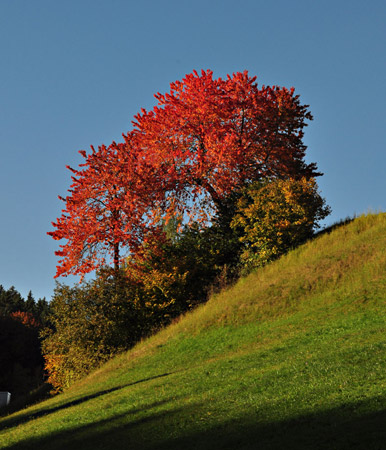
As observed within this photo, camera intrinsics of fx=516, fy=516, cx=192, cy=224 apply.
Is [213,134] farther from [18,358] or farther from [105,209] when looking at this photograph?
[18,358]

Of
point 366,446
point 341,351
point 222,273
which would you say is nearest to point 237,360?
point 341,351

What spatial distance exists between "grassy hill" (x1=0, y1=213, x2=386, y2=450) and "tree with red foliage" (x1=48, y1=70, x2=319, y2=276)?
9059 mm

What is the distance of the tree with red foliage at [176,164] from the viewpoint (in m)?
38.8

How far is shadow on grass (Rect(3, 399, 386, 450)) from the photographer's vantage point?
10.5 m

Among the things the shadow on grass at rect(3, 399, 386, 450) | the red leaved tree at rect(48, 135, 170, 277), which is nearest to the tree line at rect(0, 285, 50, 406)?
the red leaved tree at rect(48, 135, 170, 277)

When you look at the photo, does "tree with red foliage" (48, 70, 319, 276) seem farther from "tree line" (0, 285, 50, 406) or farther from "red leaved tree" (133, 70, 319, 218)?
"tree line" (0, 285, 50, 406)

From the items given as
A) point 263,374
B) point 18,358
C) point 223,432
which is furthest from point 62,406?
point 18,358

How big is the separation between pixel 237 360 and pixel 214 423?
749cm

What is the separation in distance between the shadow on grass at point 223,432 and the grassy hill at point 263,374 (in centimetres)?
4

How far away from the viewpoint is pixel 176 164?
4031 centimetres

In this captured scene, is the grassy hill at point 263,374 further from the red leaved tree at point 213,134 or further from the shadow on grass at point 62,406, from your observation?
the red leaved tree at point 213,134

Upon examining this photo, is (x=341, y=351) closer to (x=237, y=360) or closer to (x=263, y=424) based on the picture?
(x=237, y=360)

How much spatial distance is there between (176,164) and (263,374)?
83.6ft

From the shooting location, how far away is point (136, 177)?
130 ft
